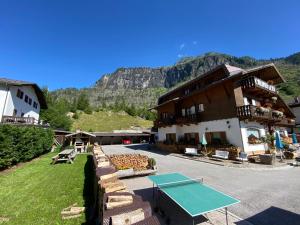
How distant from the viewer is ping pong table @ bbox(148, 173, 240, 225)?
4176mm

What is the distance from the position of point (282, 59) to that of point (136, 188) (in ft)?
498

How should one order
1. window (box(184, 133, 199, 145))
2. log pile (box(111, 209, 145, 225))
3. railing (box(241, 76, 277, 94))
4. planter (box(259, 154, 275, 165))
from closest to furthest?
1. log pile (box(111, 209, 145, 225))
2. planter (box(259, 154, 275, 165))
3. railing (box(241, 76, 277, 94))
4. window (box(184, 133, 199, 145))

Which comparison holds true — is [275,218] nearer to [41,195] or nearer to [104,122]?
[41,195]

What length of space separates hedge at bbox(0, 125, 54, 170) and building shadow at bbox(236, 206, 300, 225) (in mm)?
15574

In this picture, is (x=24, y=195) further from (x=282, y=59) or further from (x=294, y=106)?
(x=282, y=59)

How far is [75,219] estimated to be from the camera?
579 cm

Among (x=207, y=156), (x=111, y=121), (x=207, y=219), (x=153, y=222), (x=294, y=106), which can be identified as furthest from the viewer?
(x=111, y=121)

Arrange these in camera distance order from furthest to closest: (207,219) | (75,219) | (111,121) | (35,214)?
(111,121) → (35,214) → (75,219) → (207,219)

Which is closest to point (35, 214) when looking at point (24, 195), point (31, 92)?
point (24, 195)

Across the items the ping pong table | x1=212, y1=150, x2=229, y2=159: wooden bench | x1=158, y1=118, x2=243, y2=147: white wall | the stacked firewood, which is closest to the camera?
the ping pong table

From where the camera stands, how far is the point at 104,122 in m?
72.9

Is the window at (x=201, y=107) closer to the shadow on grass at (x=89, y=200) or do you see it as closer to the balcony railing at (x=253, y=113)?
the balcony railing at (x=253, y=113)

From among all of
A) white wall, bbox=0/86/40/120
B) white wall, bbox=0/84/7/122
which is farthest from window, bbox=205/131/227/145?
white wall, bbox=0/84/7/122

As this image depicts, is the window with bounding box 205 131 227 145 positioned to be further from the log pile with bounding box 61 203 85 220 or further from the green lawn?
the log pile with bounding box 61 203 85 220
